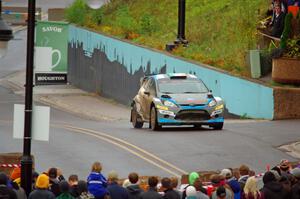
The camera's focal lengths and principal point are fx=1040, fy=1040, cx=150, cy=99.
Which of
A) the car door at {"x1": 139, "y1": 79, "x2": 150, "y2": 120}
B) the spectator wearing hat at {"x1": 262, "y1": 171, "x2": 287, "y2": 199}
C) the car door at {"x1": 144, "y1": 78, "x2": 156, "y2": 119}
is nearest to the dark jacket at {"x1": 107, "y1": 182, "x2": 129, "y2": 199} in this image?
the spectator wearing hat at {"x1": 262, "y1": 171, "x2": 287, "y2": 199}

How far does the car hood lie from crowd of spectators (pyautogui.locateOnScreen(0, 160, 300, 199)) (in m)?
12.8

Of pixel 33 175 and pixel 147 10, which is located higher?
pixel 147 10

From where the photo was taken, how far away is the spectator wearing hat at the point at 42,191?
14.6 meters

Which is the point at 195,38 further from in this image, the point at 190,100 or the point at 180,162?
the point at 180,162

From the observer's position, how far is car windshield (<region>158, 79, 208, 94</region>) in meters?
31.2

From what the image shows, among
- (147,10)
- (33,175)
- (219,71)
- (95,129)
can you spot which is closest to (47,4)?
(147,10)

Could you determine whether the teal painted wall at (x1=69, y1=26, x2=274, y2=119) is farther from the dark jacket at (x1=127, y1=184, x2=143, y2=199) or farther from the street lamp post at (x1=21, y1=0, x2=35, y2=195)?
the street lamp post at (x1=21, y1=0, x2=35, y2=195)

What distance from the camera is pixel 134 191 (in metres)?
15.7

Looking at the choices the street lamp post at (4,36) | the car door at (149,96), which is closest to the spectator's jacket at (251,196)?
Result: the street lamp post at (4,36)

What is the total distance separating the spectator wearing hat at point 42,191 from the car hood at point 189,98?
51.2 ft

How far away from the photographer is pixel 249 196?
16.0 meters

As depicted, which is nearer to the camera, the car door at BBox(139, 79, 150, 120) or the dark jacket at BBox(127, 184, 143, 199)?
the dark jacket at BBox(127, 184, 143, 199)

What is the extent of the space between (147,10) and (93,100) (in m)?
6.58

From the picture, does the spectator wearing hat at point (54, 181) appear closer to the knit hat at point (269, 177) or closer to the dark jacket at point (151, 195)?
the dark jacket at point (151, 195)
